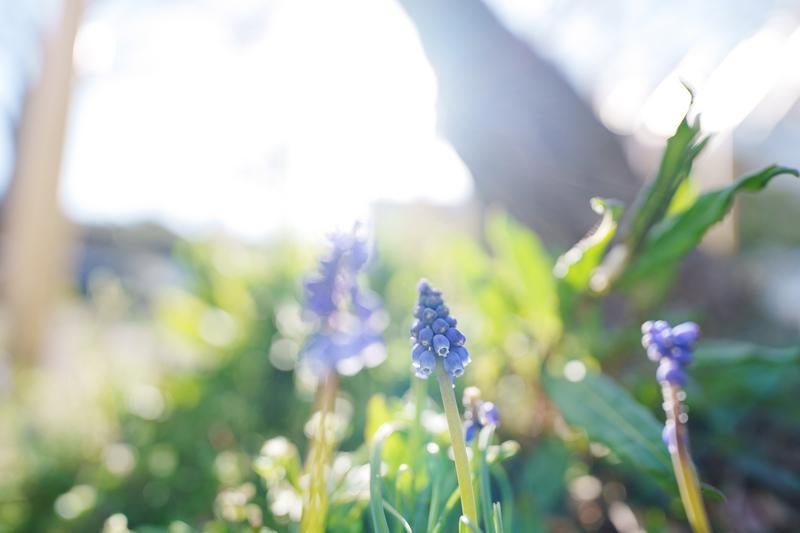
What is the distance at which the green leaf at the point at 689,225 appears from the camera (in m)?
0.58

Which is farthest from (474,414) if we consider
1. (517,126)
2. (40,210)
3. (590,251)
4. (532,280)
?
(40,210)

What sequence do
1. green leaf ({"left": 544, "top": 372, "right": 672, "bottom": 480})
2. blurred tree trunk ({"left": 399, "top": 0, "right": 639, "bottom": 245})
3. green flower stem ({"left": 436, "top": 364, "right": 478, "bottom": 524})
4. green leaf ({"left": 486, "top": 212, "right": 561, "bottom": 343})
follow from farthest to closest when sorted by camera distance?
1. blurred tree trunk ({"left": 399, "top": 0, "right": 639, "bottom": 245})
2. green leaf ({"left": 486, "top": 212, "right": 561, "bottom": 343})
3. green leaf ({"left": 544, "top": 372, "right": 672, "bottom": 480})
4. green flower stem ({"left": 436, "top": 364, "right": 478, "bottom": 524})

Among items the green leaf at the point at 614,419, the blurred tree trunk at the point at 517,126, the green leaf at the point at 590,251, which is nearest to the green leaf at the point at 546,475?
the green leaf at the point at 614,419

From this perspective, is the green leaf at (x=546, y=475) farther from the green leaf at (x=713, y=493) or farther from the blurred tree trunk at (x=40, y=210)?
the blurred tree trunk at (x=40, y=210)

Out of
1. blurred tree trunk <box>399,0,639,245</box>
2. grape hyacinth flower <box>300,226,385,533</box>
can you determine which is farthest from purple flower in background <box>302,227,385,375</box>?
blurred tree trunk <box>399,0,639,245</box>

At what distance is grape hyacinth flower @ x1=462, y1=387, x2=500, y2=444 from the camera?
0.52 metres

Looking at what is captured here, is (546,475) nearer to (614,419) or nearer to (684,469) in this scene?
(614,419)

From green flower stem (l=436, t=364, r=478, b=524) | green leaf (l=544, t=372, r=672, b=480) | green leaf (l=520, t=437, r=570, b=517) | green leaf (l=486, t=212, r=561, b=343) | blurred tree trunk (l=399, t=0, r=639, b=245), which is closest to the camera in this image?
green flower stem (l=436, t=364, r=478, b=524)

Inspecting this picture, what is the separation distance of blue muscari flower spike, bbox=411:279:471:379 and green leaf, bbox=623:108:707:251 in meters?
0.32

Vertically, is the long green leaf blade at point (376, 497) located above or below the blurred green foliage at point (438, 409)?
above

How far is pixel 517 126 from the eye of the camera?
133cm

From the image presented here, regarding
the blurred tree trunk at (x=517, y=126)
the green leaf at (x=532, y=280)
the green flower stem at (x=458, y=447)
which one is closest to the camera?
the green flower stem at (x=458, y=447)

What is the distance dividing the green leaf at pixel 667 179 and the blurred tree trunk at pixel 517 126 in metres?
0.60

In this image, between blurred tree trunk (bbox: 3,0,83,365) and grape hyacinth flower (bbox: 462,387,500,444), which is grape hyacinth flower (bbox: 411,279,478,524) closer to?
grape hyacinth flower (bbox: 462,387,500,444)
